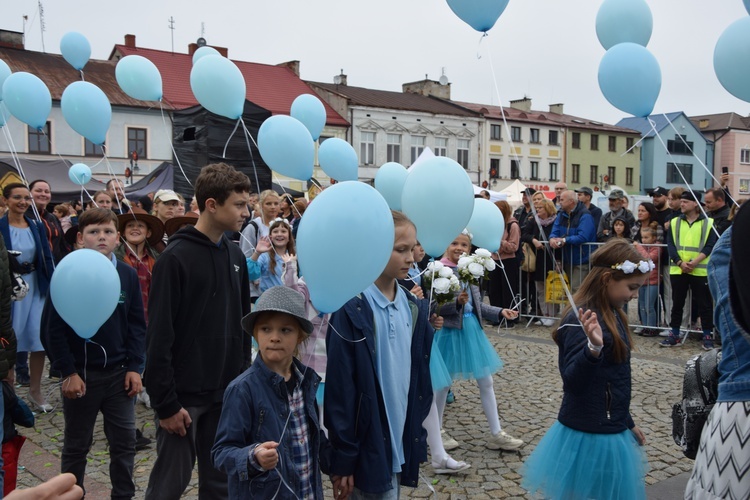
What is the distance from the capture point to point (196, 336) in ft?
11.5

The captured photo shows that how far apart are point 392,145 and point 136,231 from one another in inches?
1551

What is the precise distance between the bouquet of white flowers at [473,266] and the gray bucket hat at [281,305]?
8.62 feet

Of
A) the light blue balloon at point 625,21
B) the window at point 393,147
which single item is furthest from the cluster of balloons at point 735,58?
the window at point 393,147

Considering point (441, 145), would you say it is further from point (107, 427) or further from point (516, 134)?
point (107, 427)

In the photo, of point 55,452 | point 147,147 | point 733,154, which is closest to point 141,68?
point 55,452

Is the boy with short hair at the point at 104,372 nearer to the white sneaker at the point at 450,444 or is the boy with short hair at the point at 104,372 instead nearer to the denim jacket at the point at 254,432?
the denim jacket at the point at 254,432

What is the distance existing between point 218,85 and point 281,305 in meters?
3.75

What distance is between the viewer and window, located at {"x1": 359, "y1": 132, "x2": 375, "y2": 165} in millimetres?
43219

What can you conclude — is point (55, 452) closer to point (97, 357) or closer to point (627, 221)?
point (97, 357)

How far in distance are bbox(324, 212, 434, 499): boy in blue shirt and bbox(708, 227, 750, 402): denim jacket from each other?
1.40 meters

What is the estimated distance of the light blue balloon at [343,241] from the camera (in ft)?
9.31

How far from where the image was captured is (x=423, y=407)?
3.42 metres

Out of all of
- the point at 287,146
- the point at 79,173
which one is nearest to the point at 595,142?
the point at 79,173

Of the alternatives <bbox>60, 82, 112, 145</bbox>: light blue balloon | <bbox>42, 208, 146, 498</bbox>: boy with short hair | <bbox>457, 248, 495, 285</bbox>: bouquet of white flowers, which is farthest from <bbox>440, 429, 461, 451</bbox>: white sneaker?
<bbox>60, 82, 112, 145</bbox>: light blue balloon
